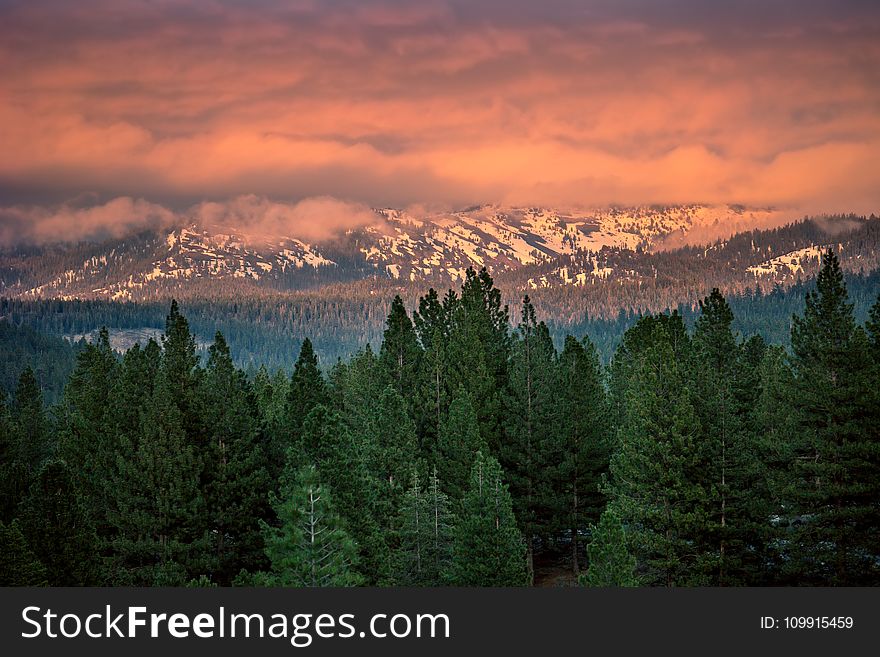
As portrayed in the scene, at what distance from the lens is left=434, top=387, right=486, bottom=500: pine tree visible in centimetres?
5112

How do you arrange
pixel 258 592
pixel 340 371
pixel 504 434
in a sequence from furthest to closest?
pixel 340 371
pixel 504 434
pixel 258 592

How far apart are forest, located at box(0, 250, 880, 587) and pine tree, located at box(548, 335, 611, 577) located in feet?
0.51

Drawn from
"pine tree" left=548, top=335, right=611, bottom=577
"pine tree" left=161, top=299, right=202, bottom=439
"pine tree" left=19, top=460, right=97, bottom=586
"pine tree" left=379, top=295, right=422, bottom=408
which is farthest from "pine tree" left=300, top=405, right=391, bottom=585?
"pine tree" left=379, top=295, right=422, bottom=408

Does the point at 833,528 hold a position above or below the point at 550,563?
above

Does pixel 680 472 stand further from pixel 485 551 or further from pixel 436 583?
pixel 436 583

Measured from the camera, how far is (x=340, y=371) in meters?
86.4

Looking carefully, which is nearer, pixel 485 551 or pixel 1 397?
pixel 485 551

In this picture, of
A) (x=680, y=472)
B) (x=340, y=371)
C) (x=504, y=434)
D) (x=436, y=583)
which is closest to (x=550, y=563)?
(x=504, y=434)

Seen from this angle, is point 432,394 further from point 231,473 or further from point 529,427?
point 231,473

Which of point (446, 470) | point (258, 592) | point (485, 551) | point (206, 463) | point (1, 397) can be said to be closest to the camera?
point (258, 592)

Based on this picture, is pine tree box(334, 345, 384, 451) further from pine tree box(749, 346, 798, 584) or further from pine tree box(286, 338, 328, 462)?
pine tree box(749, 346, 798, 584)

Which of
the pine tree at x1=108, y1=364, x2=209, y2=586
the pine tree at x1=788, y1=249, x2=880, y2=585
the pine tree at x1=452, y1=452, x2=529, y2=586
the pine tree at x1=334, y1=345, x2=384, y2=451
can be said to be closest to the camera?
the pine tree at x1=452, y1=452, x2=529, y2=586

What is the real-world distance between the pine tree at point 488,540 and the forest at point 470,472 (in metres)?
0.09

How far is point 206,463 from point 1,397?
29.1 metres
